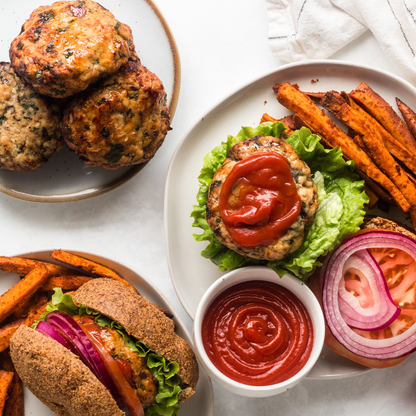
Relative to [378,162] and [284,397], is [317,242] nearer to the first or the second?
[378,162]

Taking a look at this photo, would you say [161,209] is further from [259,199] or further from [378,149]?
[378,149]

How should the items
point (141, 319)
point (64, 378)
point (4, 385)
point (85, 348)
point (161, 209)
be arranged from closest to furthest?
point (64, 378), point (85, 348), point (141, 319), point (4, 385), point (161, 209)

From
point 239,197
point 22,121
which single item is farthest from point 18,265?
point 239,197

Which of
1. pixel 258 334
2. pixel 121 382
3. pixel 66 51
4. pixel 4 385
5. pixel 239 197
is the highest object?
pixel 66 51

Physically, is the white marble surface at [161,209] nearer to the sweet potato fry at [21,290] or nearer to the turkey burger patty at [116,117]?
the sweet potato fry at [21,290]

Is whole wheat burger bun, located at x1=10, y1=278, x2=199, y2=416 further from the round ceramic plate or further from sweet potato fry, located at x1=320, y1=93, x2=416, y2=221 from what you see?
sweet potato fry, located at x1=320, y1=93, x2=416, y2=221

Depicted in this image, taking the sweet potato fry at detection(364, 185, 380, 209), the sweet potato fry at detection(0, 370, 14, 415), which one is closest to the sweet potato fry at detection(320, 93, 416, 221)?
the sweet potato fry at detection(364, 185, 380, 209)
